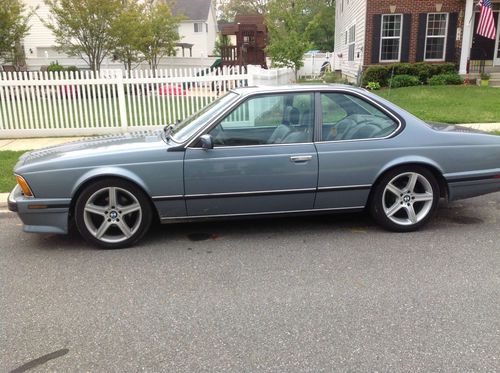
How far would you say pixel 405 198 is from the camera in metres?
4.86

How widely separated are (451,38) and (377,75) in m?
3.50

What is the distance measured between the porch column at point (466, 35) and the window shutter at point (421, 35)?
1.49m

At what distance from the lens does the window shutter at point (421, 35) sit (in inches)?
767

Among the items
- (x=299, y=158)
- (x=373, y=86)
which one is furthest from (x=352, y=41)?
(x=299, y=158)

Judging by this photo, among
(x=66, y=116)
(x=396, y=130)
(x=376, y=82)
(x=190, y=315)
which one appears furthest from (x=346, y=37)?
(x=190, y=315)

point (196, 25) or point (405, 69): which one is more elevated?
point (196, 25)

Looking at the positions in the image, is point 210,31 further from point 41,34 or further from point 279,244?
point 279,244

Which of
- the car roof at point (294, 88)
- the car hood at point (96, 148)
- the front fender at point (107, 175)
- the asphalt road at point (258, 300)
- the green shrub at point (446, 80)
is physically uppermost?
the car roof at point (294, 88)

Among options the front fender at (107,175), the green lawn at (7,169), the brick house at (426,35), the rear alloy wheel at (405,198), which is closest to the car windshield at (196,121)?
the front fender at (107,175)

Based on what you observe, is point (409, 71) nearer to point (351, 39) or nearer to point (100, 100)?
point (351, 39)

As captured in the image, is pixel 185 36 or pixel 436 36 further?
pixel 185 36

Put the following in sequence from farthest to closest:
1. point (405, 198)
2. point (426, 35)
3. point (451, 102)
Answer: point (426, 35), point (451, 102), point (405, 198)

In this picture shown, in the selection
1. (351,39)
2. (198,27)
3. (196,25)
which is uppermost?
(196,25)

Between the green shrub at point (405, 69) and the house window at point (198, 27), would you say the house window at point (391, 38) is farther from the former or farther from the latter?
the house window at point (198, 27)
